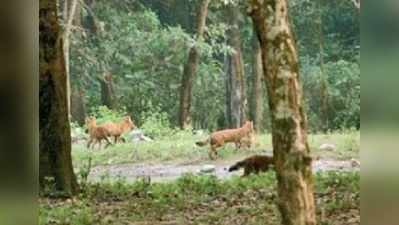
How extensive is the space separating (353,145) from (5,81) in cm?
181

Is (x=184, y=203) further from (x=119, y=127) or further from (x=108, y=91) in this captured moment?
(x=108, y=91)

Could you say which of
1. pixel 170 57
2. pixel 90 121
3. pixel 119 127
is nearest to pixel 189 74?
pixel 170 57

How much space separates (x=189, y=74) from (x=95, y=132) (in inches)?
24.6

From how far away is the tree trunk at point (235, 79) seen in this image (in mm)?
3271

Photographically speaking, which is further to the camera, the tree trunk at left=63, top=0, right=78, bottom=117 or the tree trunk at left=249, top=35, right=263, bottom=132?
the tree trunk at left=63, top=0, right=78, bottom=117

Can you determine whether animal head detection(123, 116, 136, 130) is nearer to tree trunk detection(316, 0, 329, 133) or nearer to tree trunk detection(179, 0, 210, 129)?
tree trunk detection(179, 0, 210, 129)

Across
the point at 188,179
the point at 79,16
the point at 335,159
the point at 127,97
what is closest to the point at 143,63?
the point at 127,97

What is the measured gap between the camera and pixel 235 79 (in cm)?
331

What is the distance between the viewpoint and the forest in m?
3.22

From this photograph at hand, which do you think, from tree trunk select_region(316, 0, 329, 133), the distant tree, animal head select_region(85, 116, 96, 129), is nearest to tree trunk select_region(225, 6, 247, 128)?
tree trunk select_region(316, 0, 329, 133)

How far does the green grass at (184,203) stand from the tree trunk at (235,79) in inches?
13.9

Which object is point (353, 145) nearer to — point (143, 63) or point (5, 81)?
point (143, 63)

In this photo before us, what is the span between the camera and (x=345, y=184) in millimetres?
3236

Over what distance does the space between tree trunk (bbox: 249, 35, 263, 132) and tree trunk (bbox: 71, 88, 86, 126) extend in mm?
952
